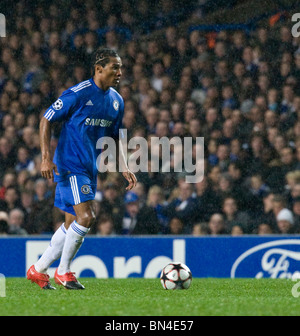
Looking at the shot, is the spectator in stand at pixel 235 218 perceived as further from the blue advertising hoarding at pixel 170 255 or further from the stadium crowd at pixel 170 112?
the blue advertising hoarding at pixel 170 255

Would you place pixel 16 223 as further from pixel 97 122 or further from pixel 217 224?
pixel 97 122

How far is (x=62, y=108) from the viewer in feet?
19.2

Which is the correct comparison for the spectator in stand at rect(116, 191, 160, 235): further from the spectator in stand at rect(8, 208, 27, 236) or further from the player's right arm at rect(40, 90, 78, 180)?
the player's right arm at rect(40, 90, 78, 180)

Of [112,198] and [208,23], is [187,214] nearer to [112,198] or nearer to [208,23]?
[112,198]

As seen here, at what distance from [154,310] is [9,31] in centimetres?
846

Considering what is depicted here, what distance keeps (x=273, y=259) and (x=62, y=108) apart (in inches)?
129

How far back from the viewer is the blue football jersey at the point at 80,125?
19.4 feet

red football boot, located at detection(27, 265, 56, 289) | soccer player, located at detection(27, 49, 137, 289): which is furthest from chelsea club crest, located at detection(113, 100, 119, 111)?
red football boot, located at detection(27, 265, 56, 289)

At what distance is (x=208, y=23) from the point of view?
1098 centimetres

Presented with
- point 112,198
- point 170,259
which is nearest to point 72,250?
point 170,259

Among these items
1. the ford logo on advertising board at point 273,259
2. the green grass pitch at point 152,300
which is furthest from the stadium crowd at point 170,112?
the green grass pitch at point 152,300

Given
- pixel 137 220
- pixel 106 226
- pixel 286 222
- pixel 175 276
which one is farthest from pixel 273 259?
pixel 175 276

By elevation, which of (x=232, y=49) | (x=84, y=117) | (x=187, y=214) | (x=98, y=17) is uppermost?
(x=98, y=17)

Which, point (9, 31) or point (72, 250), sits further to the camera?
point (9, 31)
